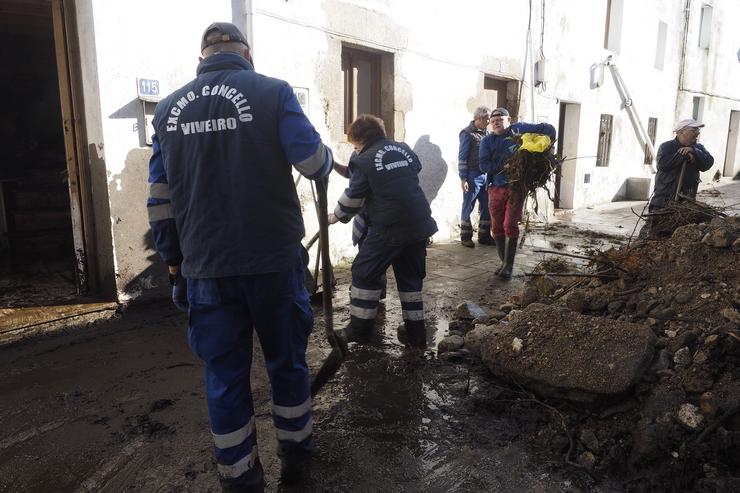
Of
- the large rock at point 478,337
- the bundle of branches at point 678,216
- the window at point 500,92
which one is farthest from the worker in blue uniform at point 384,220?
the window at point 500,92

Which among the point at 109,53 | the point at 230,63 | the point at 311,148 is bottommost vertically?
the point at 311,148

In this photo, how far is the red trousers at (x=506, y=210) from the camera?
5910 mm

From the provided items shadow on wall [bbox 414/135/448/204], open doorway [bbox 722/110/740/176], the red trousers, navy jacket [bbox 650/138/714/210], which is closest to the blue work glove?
the red trousers

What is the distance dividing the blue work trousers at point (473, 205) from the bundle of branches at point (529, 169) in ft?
6.49

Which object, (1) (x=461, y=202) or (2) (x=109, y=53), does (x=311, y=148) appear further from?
(1) (x=461, y=202)

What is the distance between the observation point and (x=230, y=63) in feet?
7.63

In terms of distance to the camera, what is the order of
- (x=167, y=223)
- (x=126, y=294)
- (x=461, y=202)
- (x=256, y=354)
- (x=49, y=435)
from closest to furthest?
(x=167, y=223), (x=49, y=435), (x=256, y=354), (x=126, y=294), (x=461, y=202)

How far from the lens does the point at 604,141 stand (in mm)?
12805

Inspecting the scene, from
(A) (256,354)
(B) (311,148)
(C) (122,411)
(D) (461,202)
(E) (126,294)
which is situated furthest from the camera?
(D) (461,202)

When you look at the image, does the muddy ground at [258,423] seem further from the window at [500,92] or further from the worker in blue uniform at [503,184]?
the window at [500,92]

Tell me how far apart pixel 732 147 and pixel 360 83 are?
60.8ft

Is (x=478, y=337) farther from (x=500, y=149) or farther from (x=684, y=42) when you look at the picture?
(x=684, y=42)

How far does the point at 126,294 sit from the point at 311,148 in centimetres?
343

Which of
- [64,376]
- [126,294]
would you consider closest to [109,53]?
[126,294]
